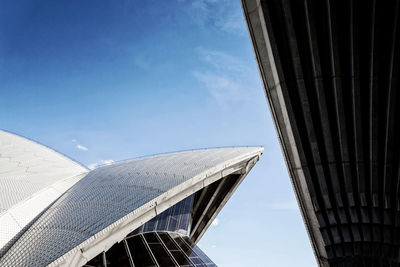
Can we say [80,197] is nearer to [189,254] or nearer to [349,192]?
[189,254]

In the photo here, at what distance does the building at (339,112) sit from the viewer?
6.76m

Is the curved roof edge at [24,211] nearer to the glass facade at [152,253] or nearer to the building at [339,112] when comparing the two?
the glass facade at [152,253]

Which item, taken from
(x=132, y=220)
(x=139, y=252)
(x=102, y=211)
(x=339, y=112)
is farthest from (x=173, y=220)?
(x=339, y=112)

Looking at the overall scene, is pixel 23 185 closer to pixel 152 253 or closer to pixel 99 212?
pixel 99 212

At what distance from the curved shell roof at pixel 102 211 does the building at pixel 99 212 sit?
3cm

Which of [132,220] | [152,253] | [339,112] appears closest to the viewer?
[339,112]

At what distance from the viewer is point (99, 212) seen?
938 centimetres

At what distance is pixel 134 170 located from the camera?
625 inches

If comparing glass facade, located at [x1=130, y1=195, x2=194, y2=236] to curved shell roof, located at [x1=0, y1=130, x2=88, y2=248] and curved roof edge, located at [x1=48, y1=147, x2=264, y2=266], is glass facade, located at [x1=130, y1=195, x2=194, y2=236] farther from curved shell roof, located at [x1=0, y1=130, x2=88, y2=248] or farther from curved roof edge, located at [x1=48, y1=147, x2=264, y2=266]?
curved shell roof, located at [x1=0, y1=130, x2=88, y2=248]

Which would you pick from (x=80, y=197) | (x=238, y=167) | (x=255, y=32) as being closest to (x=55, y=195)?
(x=80, y=197)

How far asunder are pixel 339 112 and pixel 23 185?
48.1 ft

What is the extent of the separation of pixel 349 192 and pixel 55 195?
14519 mm

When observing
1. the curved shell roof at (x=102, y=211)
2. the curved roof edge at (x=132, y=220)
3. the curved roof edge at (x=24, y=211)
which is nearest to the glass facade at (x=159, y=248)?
the curved roof edge at (x=132, y=220)

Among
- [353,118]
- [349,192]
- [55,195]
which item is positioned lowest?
[55,195]
